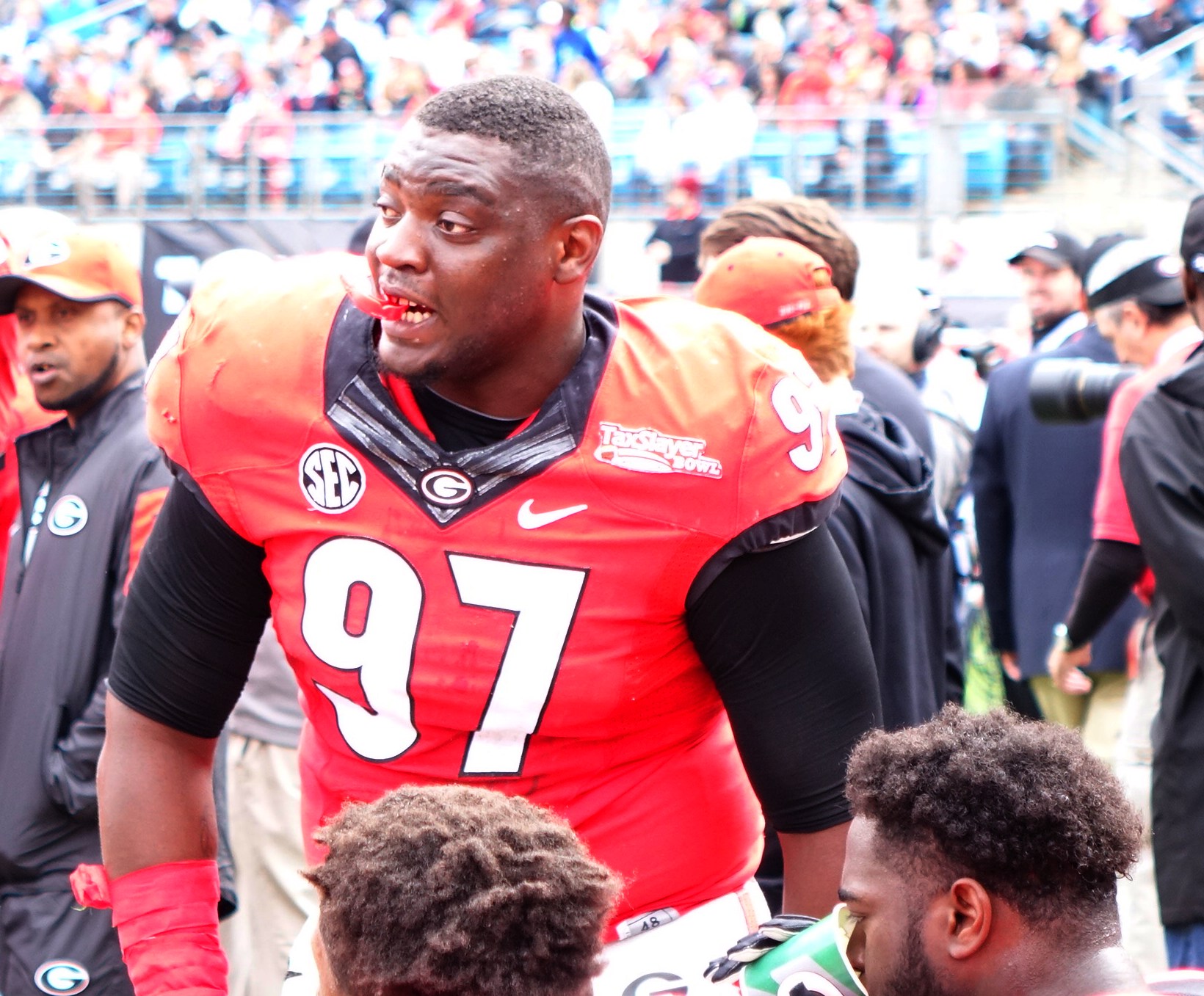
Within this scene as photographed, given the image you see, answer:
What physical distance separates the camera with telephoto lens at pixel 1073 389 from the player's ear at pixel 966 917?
9.43 feet

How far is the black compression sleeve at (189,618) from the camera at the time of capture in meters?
2.25

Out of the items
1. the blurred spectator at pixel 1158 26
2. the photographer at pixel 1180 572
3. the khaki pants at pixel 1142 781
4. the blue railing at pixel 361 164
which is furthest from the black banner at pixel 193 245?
the blurred spectator at pixel 1158 26

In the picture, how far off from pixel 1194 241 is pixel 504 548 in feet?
6.81

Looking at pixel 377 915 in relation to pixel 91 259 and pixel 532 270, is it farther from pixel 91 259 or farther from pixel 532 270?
pixel 91 259

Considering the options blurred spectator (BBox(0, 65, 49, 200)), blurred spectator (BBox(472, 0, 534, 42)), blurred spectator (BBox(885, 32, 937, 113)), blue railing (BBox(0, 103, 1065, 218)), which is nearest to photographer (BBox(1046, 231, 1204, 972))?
blue railing (BBox(0, 103, 1065, 218))

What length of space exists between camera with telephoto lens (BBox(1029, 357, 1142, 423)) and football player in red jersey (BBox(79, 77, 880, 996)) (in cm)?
239

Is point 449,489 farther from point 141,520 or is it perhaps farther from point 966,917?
point 141,520

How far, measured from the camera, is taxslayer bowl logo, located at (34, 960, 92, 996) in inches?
133

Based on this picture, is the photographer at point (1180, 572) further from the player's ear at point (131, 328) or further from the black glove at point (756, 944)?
the player's ear at point (131, 328)

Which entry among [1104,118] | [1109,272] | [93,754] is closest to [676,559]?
[93,754]

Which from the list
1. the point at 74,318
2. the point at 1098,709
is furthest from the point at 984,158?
the point at 74,318

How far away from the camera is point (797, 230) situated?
393 cm

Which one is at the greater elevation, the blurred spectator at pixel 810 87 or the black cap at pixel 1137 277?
the black cap at pixel 1137 277

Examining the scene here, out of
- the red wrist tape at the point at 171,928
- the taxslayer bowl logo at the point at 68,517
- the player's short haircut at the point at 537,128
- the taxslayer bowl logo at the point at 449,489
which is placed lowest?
the taxslayer bowl logo at the point at 68,517
